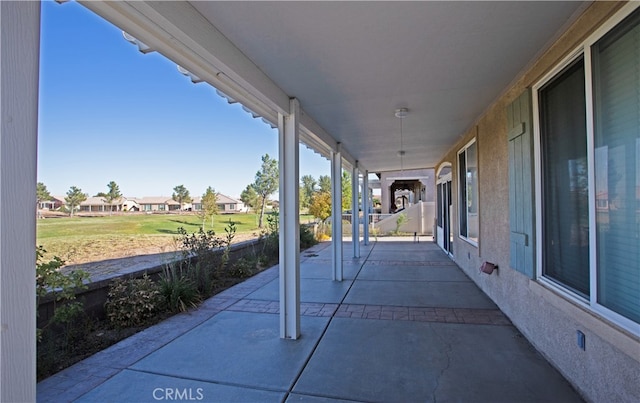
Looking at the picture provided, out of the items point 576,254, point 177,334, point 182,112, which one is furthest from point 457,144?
point 182,112

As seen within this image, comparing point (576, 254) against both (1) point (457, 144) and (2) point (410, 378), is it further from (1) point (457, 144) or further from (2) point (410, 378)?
(1) point (457, 144)

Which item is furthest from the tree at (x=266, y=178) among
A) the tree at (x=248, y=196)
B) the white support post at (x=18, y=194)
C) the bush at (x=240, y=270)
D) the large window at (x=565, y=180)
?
the white support post at (x=18, y=194)

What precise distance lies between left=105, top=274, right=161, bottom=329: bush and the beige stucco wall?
4.56 m

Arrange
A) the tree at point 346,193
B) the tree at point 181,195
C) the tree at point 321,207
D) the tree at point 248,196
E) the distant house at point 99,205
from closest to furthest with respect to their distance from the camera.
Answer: the tree at point 321,207
the distant house at point 99,205
the tree at point 346,193
the tree at point 181,195
the tree at point 248,196

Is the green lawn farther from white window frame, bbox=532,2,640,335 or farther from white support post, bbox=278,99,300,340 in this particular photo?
white window frame, bbox=532,2,640,335

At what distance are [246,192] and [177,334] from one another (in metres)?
22.7

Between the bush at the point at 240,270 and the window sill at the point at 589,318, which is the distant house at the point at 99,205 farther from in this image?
the window sill at the point at 589,318

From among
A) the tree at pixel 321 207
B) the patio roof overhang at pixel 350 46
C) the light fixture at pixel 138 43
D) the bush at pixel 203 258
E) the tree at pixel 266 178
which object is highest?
the tree at pixel 266 178

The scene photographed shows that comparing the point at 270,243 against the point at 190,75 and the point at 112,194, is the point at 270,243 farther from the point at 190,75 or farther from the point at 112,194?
the point at 112,194

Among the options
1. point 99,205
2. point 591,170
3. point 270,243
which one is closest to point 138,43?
point 591,170

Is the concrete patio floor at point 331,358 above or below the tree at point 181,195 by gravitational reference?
below

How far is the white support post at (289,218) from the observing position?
3627 millimetres

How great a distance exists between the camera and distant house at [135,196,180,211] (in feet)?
78.7

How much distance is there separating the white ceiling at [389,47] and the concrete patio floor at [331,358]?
2819 millimetres
